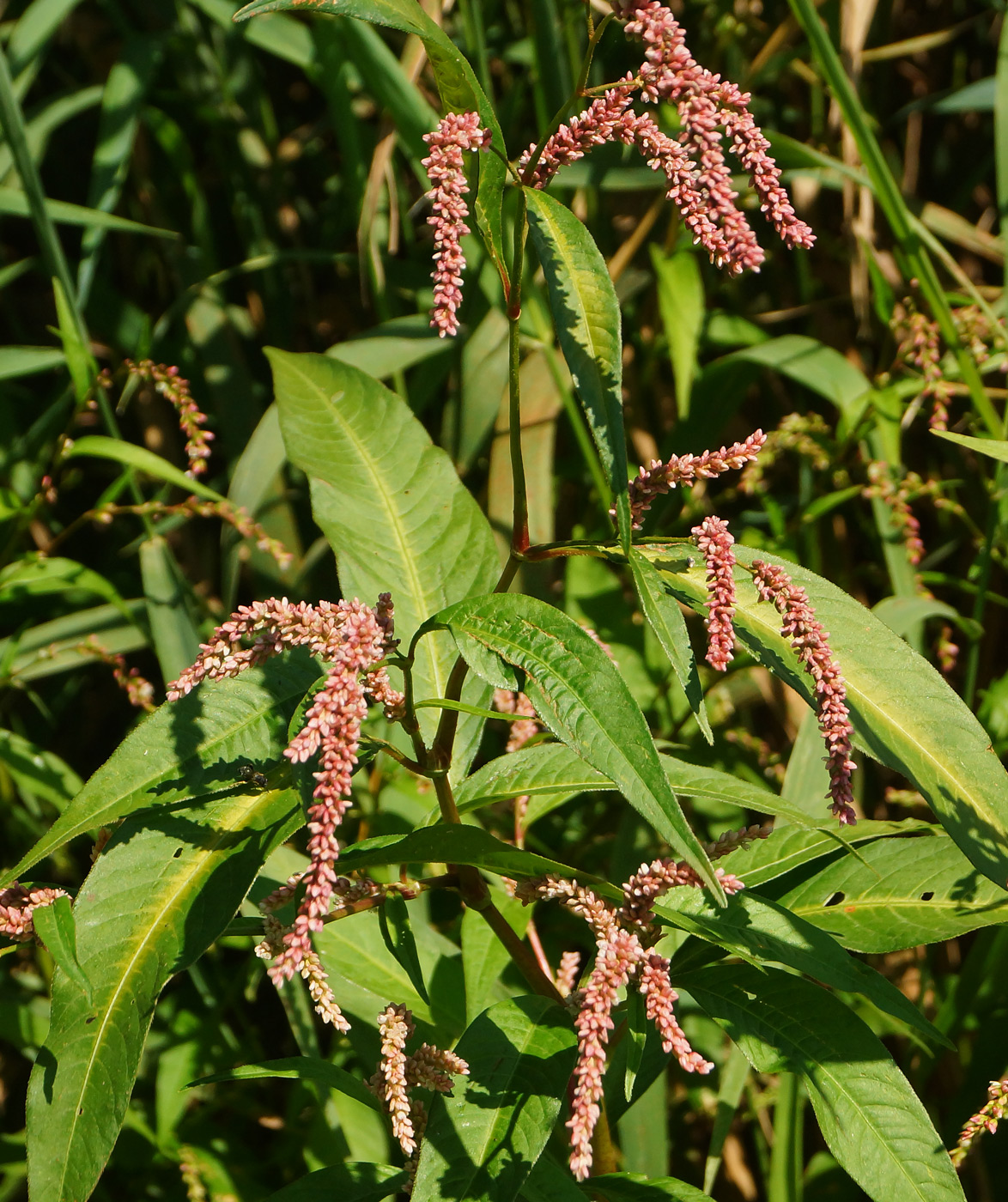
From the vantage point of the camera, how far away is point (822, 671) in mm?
855

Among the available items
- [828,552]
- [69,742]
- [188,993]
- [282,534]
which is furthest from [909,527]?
[69,742]

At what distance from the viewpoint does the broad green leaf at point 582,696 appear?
765 mm

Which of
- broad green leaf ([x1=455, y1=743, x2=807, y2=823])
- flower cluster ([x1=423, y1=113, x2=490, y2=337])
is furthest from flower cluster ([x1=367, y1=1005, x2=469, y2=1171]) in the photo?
flower cluster ([x1=423, y1=113, x2=490, y2=337])

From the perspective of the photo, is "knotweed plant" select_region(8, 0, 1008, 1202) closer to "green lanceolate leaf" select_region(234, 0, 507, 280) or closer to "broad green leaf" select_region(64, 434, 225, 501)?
"green lanceolate leaf" select_region(234, 0, 507, 280)

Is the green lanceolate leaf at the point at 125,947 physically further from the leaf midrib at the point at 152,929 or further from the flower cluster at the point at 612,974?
the flower cluster at the point at 612,974

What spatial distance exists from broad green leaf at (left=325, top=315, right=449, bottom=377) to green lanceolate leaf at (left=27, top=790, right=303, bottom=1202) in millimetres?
1065

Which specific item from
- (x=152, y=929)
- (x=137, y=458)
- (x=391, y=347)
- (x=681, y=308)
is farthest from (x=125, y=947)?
(x=681, y=308)

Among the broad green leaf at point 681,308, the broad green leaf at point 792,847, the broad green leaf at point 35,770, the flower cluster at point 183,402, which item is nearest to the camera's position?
the broad green leaf at point 792,847

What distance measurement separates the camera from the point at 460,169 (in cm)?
85

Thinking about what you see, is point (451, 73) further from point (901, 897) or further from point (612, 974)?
point (901, 897)

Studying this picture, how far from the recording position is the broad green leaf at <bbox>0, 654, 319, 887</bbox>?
930 millimetres

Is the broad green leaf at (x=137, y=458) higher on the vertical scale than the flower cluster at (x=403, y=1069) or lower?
higher

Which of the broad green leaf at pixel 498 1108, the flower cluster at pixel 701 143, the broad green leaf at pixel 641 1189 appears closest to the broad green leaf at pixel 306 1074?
the broad green leaf at pixel 498 1108

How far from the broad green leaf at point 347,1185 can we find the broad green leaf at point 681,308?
1.34 metres
